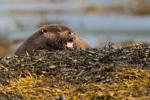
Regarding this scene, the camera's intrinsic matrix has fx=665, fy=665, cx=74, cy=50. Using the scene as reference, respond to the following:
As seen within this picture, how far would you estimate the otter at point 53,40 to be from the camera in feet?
30.5

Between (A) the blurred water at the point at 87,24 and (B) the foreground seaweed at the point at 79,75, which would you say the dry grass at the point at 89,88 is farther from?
(A) the blurred water at the point at 87,24

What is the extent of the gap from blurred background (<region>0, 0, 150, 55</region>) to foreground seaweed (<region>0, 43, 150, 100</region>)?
45.2ft

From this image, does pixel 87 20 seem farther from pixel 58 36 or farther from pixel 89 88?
pixel 89 88

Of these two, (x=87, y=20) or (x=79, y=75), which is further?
(x=87, y=20)

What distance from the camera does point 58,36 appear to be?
9.51 metres

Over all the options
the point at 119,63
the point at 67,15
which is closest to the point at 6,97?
the point at 119,63

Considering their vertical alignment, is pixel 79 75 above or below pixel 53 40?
below

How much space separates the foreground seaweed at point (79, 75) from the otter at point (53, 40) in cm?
145

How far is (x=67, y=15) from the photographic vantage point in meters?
32.8

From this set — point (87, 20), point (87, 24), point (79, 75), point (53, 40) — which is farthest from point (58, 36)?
point (87, 20)

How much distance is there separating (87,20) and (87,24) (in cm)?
147

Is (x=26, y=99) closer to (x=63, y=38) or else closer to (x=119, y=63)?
(x=119, y=63)

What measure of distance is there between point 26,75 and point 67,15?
25.9 m

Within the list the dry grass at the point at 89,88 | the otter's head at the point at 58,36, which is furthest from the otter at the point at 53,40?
the dry grass at the point at 89,88
